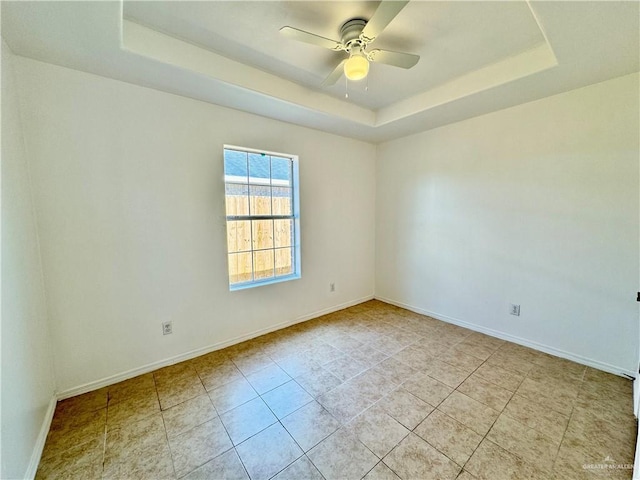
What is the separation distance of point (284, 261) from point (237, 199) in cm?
95

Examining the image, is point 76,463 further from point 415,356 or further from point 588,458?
point 588,458

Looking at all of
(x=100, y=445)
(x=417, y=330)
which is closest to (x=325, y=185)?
(x=417, y=330)

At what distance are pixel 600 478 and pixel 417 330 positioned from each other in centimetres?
173

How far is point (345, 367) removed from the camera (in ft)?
A: 7.52

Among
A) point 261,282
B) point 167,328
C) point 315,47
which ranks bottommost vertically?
point 167,328

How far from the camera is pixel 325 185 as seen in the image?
3361 mm

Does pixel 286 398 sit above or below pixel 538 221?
below

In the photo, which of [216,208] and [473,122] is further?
[473,122]

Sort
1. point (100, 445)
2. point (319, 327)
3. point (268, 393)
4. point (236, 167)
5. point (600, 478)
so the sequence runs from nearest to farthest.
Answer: point (600, 478)
point (100, 445)
point (268, 393)
point (236, 167)
point (319, 327)

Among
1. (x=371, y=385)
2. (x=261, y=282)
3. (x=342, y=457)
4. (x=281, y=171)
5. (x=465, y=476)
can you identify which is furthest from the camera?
(x=281, y=171)

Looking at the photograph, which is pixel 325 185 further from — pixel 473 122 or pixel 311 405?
pixel 311 405

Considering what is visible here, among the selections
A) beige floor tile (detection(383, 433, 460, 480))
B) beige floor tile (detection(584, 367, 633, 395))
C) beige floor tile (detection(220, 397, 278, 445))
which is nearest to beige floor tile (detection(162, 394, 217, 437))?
beige floor tile (detection(220, 397, 278, 445))

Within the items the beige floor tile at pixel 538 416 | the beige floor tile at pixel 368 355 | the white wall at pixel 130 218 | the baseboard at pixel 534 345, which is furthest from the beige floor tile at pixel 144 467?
the baseboard at pixel 534 345

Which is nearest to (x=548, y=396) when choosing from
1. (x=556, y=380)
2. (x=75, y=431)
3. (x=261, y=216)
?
(x=556, y=380)
